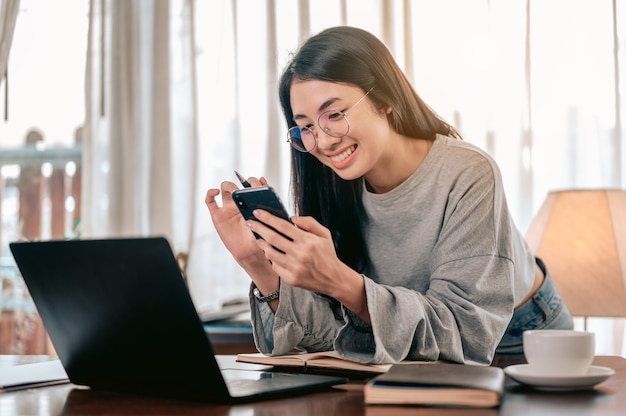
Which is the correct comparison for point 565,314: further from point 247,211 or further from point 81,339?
point 81,339

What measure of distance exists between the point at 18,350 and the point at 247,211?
2.35 meters

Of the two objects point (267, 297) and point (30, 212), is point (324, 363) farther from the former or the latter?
point (30, 212)

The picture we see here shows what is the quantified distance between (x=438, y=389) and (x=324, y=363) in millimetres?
313

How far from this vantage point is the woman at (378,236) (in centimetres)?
112

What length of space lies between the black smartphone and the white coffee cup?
367 mm

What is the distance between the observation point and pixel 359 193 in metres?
1.62

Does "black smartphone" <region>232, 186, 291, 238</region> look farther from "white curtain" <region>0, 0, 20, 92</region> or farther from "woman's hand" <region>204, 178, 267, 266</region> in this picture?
"white curtain" <region>0, 0, 20, 92</region>

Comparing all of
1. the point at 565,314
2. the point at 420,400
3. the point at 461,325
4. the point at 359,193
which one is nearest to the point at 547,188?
the point at 565,314

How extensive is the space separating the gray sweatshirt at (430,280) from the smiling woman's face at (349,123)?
0.09m

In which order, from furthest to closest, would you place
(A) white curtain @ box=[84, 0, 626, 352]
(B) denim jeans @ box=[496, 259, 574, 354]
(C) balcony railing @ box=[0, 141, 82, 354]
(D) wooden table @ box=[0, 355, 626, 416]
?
(C) balcony railing @ box=[0, 141, 82, 354] < (A) white curtain @ box=[84, 0, 626, 352] < (B) denim jeans @ box=[496, 259, 574, 354] < (D) wooden table @ box=[0, 355, 626, 416]

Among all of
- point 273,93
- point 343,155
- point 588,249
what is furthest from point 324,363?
point 273,93

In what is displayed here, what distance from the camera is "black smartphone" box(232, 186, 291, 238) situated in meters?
1.07

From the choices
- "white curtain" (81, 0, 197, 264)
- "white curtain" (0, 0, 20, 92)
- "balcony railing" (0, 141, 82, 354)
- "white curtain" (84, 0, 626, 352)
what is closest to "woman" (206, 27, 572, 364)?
"white curtain" (84, 0, 626, 352)

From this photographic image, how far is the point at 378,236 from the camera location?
61.0 inches
